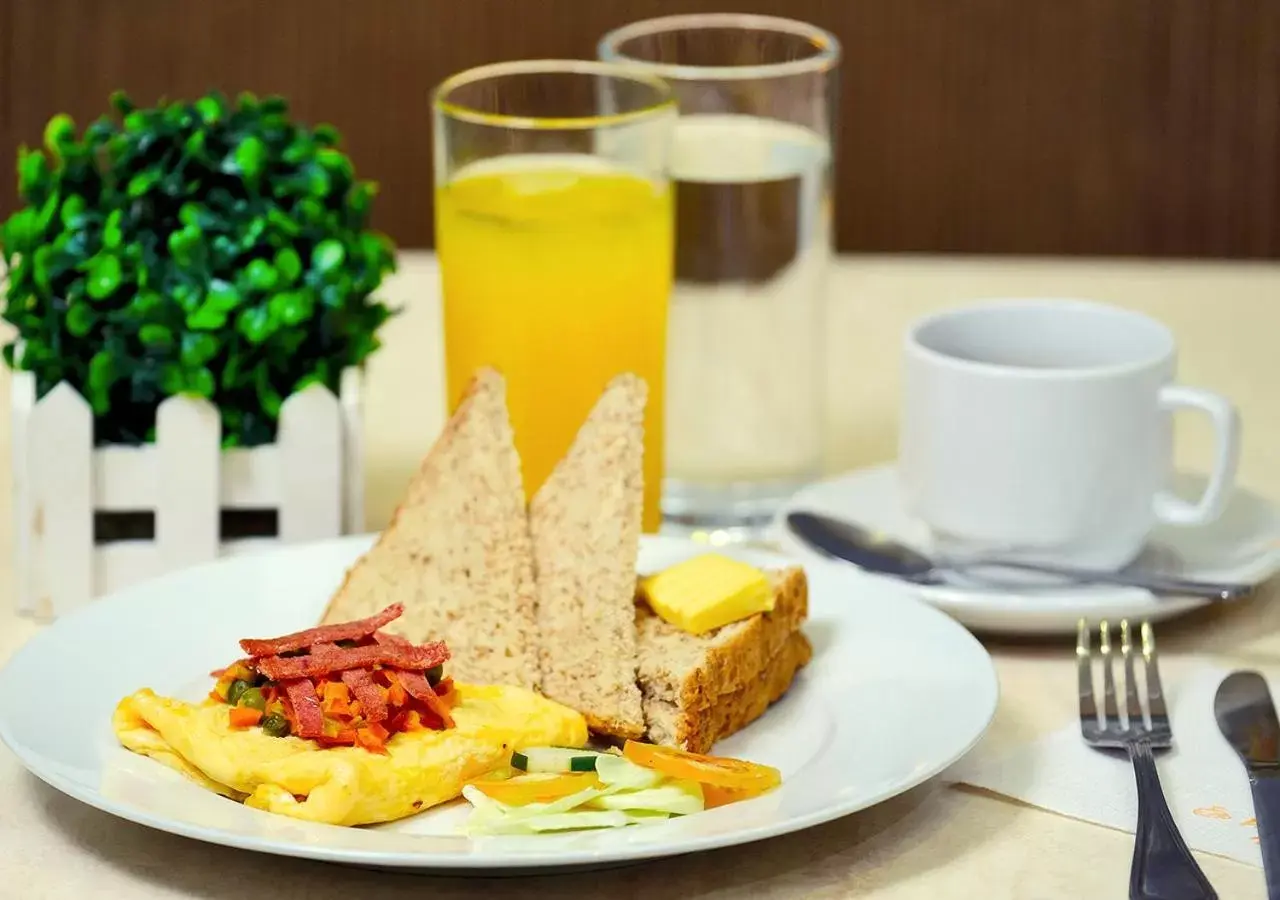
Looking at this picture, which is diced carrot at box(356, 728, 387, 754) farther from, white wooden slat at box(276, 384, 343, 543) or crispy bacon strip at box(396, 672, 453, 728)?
white wooden slat at box(276, 384, 343, 543)

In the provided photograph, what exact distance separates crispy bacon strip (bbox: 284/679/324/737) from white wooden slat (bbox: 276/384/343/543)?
363 millimetres

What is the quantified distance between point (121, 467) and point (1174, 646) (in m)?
0.72

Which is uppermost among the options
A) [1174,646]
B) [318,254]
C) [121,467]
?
[318,254]

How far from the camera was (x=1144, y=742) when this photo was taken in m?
1.08

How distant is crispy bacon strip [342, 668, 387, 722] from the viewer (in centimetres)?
95

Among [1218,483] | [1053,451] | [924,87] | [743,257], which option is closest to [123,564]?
[743,257]

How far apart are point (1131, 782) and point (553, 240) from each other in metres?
0.54

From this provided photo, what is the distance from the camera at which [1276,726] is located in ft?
3.59

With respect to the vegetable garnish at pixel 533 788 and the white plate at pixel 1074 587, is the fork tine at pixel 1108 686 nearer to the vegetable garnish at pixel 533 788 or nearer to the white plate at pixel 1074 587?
the white plate at pixel 1074 587

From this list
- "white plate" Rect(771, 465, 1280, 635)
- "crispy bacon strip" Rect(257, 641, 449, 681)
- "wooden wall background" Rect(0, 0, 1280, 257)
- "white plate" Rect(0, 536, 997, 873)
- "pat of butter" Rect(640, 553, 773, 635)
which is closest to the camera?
"white plate" Rect(0, 536, 997, 873)

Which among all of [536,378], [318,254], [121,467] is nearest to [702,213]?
[536,378]

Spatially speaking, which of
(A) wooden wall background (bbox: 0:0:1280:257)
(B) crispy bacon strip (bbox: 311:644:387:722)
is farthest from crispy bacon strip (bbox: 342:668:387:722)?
(A) wooden wall background (bbox: 0:0:1280:257)

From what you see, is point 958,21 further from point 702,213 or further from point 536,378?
→ point 536,378

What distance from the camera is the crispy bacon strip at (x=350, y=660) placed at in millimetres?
979
